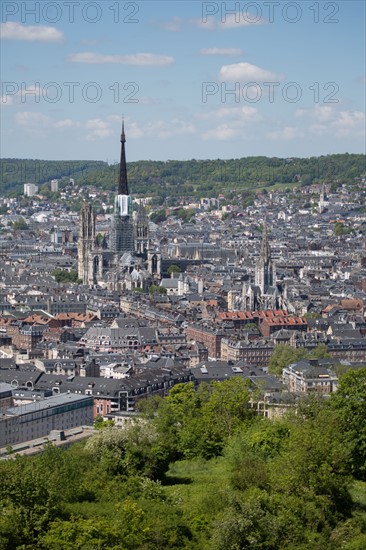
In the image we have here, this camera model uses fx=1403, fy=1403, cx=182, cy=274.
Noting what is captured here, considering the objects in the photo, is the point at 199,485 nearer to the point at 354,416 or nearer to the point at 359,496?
the point at 359,496

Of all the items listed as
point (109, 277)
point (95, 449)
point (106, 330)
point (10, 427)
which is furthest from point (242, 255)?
point (95, 449)

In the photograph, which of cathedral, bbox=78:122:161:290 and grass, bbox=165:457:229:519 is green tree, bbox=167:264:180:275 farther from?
grass, bbox=165:457:229:519

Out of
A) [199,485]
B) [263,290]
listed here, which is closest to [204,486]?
[199,485]

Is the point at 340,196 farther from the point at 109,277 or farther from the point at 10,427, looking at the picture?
the point at 10,427

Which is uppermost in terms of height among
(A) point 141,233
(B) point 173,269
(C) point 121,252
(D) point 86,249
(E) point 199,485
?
(A) point 141,233

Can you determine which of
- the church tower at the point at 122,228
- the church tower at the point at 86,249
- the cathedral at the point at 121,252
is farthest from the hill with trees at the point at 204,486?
the church tower at the point at 122,228

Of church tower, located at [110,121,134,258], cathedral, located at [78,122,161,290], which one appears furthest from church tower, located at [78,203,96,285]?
church tower, located at [110,121,134,258]

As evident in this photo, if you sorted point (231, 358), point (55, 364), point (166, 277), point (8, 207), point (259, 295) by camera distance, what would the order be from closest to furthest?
point (55, 364) → point (231, 358) → point (259, 295) → point (166, 277) → point (8, 207)

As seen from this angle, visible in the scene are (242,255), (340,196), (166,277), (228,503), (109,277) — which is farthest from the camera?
(340,196)
